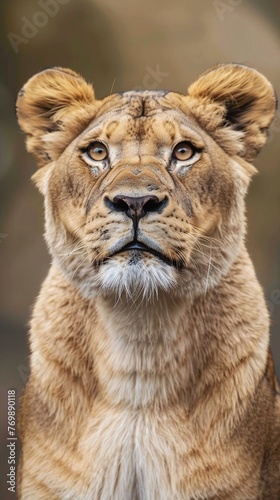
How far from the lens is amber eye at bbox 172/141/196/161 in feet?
8.12

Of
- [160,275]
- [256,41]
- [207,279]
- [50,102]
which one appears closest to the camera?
[160,275]

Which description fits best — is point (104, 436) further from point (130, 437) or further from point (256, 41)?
point (256, 41)

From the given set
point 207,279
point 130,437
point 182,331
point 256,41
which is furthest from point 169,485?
point 256,41

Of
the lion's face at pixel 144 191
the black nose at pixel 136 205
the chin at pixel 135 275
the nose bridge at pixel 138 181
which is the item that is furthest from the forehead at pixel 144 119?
the chin at pixel 135 275

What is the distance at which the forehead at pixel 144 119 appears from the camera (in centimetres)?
246

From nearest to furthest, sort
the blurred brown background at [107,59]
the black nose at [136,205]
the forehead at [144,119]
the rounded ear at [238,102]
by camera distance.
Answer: the black nose at [136,205] < the forehead at [144,119] < the rounded ear at [238,102] < the blurred brown background at [107,59]

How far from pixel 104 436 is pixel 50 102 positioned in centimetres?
102

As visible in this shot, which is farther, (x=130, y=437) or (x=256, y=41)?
(x=256, y=41)

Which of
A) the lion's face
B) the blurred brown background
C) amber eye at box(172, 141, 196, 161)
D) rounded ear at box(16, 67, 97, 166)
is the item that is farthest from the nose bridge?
the blurred brown background

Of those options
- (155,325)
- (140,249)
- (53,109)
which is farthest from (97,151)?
(155,325)

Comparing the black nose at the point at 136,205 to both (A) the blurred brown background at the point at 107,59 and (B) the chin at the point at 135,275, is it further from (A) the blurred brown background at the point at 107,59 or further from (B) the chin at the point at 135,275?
(A) the blurred brown background at the point at 107,59

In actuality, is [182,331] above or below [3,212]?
below

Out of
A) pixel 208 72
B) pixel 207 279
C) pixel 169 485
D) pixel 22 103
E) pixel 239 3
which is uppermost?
pixel 239 3

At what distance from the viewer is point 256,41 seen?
121 inches
